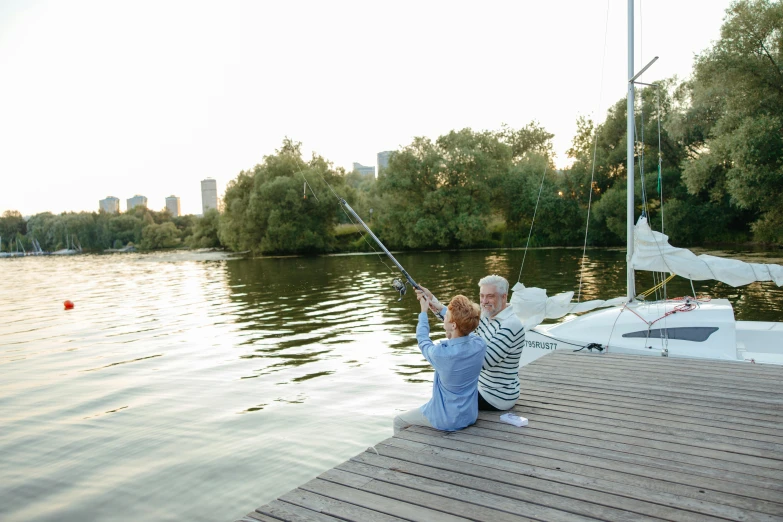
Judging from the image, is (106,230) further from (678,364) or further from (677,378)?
(677,378)

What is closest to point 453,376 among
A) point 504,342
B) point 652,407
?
point 504,342

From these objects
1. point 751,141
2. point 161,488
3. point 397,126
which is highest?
point 397,126

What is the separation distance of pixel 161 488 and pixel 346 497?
3946mm

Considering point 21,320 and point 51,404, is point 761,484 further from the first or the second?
point 21,320

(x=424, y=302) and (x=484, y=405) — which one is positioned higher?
(x=424, y=302)

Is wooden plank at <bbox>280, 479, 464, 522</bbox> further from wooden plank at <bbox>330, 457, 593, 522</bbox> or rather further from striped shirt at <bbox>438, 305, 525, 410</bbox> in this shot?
striped shirt at <bbox>438, 305, 525, 410</bbox>

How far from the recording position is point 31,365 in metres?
13.9

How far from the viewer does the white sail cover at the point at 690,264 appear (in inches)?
383

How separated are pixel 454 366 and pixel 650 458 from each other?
177 centimetres

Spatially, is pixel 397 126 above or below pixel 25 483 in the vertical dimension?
above

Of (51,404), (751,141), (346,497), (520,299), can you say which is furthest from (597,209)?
(346,497)

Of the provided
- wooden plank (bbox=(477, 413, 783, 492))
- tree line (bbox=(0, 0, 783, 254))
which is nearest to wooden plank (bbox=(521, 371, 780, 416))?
wooden plank (bbox=(477, 413, 783, 492))

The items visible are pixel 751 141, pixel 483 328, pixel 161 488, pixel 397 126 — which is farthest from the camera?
pixel 397 126

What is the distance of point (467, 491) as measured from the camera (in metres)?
4.30
